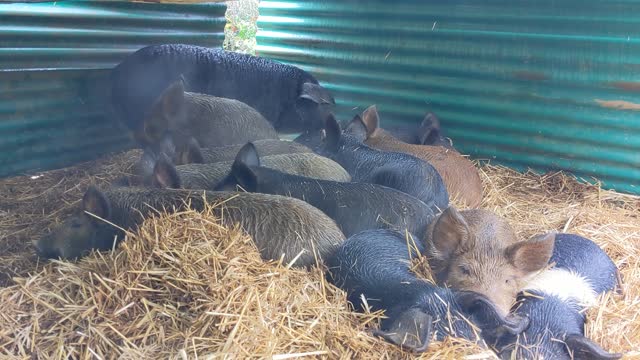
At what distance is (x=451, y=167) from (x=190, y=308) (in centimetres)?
346

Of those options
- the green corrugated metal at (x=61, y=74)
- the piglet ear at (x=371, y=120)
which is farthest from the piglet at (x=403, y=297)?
the green corrugated metal at (x=61, y=74)

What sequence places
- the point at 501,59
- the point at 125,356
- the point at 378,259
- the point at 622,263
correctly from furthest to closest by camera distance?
the point at 501,59 < the point at 622,263 < the point at 378,259 < the point at 125,356

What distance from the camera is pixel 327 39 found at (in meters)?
8.49

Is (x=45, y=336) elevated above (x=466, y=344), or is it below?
below

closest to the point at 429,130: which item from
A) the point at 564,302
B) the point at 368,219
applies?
the point at 368,219

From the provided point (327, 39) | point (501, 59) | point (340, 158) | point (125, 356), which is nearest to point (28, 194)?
point (340, 158)

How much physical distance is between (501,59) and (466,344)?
14.1 ft

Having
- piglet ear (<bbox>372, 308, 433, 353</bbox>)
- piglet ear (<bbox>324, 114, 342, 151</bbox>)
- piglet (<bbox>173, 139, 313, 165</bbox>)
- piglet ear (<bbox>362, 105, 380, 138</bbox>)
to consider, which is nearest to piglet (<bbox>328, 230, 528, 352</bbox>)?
piglet ear (<bbox>372, 308, 433, 353</bbox>)

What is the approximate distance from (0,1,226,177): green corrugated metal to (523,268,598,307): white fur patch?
4638mm

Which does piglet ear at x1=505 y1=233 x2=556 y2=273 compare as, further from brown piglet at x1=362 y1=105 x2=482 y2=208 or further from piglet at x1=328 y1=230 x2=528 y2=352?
brown piglet at x1=362 y1=105 x2=482 y2=208

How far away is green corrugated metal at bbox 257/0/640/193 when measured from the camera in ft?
21.3

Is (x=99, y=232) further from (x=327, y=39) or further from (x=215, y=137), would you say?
(x=327, y=39)

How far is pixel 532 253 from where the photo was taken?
4.30 metres

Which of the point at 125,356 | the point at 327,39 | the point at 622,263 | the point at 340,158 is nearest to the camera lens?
the point at 125,356
